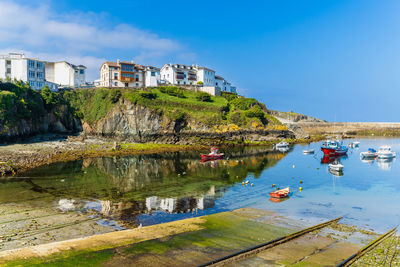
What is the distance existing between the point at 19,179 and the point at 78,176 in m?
6.71

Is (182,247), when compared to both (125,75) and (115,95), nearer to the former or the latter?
(115,95)

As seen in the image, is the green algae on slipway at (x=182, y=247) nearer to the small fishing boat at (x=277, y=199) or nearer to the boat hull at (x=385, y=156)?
the small fishing boat at (x=277, y=199)

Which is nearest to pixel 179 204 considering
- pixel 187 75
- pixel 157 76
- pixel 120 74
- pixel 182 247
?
pixel 182 247

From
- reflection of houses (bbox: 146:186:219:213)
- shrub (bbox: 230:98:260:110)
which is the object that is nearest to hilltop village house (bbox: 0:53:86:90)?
shrub (bbox: 230:98:260:110)

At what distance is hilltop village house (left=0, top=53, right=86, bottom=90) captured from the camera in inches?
2998

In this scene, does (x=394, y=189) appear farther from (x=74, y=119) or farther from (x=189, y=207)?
(x=74, y=119)

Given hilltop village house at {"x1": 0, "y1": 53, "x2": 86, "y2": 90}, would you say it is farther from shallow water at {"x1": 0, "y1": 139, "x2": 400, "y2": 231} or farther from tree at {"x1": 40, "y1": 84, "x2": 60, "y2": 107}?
shallow water at {"x1": 0, "y1": 139, "x2": 400, "y2": 231}

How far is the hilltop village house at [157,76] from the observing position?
91.6m

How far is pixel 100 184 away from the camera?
1382 inches

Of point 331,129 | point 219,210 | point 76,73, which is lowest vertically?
point 219,210

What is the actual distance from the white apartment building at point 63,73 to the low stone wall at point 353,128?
3861 inches

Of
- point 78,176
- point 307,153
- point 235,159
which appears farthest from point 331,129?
point 78,176

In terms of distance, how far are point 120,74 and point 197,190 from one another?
68615 mm

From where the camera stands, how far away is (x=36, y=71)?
7994 cm
